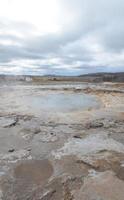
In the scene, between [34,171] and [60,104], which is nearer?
[34,171]

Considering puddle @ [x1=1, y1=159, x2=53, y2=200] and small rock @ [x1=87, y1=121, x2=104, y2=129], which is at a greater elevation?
small rock @ [x1=87, y1=121, x2=104, y2=129]

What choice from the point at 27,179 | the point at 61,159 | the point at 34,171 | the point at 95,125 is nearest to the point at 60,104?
the point at 95,125

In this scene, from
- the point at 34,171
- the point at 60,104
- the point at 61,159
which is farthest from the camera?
the point at 60,104

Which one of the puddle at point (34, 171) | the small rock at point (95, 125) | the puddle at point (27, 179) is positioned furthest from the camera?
the small rock at point (95, 125)

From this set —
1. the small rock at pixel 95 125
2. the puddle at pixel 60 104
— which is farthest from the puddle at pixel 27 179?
the puddle at pixel 60 104

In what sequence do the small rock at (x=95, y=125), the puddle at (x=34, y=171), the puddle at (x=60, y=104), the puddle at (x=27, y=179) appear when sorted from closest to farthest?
1. the puddle at (x=27, y=179)
2. the puddle at (x=34, y=171)
3. the small rock at (x=95, y=125)
4. the puddle at (x=60, y=104)

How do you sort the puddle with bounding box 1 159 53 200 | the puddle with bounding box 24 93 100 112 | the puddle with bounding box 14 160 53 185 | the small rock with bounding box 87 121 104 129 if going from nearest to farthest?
the puddle with bounding box 1 159 53 200 < the puddle with bounding box 14 160 53 185 < the small rock with bounding box 87 121 104 129 < the puddle with bounding box 24 93 100 112

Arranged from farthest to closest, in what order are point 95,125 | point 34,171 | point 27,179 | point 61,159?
1. point 95,125
2. point 61,159
3. point 34,171
4. point 27,179

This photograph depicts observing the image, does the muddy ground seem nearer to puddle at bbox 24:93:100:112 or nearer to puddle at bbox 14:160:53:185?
puddle at bbox 14:160:53:185

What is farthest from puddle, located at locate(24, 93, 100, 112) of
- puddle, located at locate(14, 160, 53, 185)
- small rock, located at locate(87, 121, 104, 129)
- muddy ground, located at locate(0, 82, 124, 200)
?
puddle, located at locate(14, 160, 53, 185)

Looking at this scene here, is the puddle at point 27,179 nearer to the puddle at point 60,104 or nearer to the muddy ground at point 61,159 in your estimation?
the muddy ground at point 61,159

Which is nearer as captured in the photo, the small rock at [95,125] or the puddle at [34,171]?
the puddle at [34,171]

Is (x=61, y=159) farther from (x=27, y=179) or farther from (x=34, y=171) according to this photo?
(x=27, y=179)

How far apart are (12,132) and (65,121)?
6.82 ft
